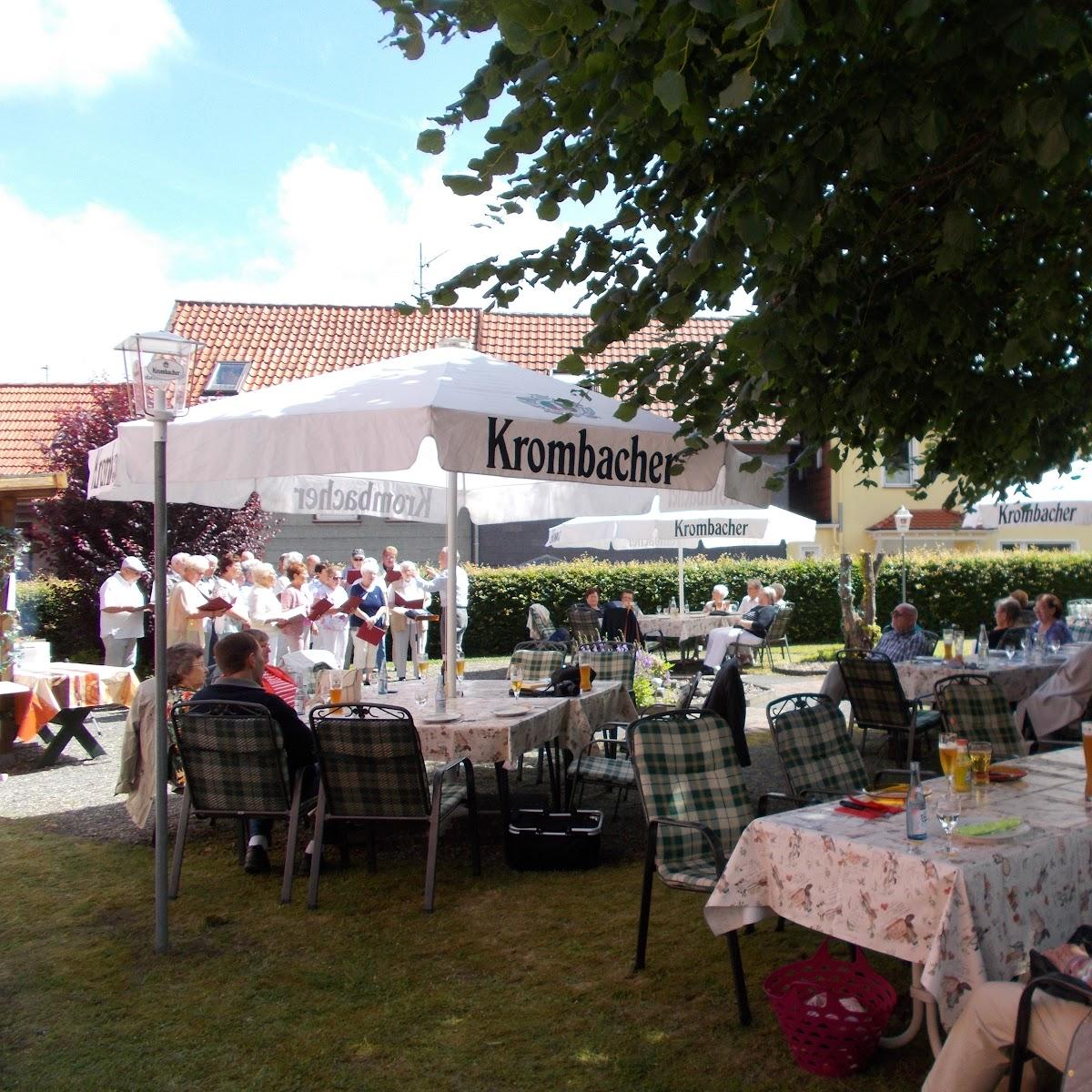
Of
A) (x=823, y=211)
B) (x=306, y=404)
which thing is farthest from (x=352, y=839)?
(x=823, y=211)

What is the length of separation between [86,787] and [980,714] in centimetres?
657

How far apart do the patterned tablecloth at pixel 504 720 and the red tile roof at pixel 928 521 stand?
21743 millimetres

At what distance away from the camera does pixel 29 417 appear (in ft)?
85.3

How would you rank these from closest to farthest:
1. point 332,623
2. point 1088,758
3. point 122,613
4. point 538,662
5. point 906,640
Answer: point 1088,758, point 538,662, point 906,640, point 122,613, point 332,623

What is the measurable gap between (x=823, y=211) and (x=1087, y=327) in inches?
130

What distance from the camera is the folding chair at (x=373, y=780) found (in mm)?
5355

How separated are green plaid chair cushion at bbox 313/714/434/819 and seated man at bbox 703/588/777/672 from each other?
899 centimetres

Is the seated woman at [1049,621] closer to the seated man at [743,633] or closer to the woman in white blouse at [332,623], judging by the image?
the seated man at [743,633]

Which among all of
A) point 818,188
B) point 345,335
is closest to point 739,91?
point 818,188

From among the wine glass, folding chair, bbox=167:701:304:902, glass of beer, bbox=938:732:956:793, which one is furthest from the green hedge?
the wine glass

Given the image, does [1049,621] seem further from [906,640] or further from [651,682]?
[651,682]

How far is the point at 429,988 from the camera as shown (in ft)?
14.3

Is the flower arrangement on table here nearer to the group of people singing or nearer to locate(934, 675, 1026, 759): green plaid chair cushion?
the group of people singing

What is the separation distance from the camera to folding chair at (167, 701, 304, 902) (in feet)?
18.3
